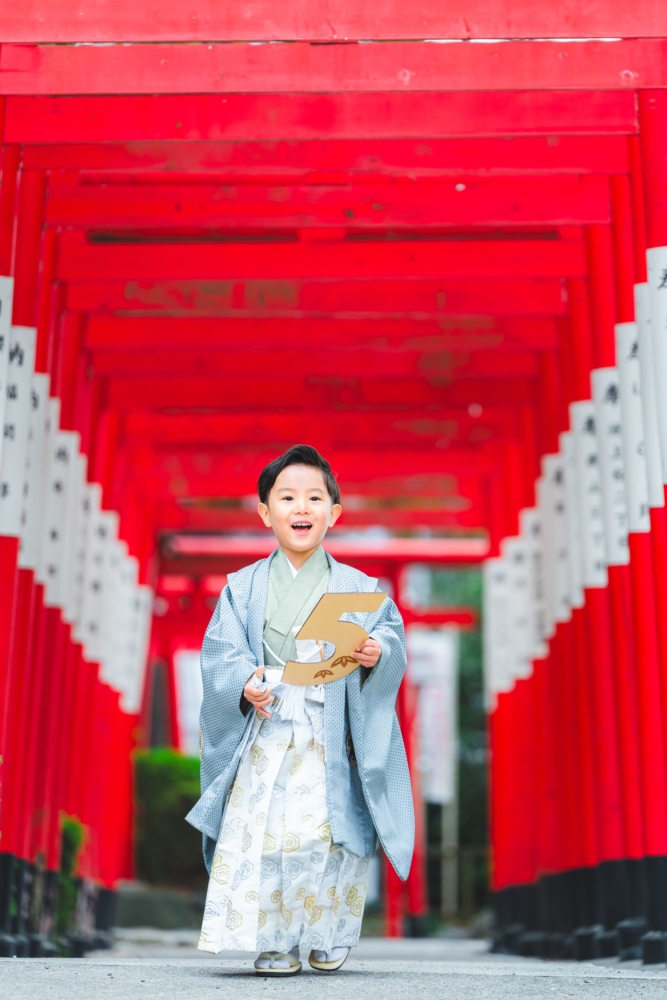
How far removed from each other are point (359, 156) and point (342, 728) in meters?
4.42

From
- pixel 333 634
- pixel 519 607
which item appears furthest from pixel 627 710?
pixel 333 634

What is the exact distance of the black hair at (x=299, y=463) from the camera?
4.70 m

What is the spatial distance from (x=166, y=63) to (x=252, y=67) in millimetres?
422

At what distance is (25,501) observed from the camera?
Answer: 7801mm

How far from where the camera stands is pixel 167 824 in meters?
18.6

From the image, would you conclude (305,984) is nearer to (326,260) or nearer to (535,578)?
(326,260)

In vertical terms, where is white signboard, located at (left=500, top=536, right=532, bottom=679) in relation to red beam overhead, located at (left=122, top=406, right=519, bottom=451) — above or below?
below

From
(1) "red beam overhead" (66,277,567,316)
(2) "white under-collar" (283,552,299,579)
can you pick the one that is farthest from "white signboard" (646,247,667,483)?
(1) "red beam overhead" (66,277,567,316)

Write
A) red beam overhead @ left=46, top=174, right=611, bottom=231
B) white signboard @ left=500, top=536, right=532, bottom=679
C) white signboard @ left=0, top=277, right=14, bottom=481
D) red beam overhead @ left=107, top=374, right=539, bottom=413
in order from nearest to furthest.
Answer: white signboard @ left=0, top=277, right=14, bottom=481, red beam overhead @ left=46, top=174, right=611, bottom=231, red beam overhead @ left=107, top=374, right=539, bottom=413, white signboard @ left=500, top=536, right=532, bottom=679

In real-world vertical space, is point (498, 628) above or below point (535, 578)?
below

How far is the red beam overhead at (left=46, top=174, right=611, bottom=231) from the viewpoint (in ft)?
28.3

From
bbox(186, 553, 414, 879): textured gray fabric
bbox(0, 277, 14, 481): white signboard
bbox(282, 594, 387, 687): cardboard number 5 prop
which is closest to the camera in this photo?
bbox(282, 594, 387, 687): cardboard number 5 prop

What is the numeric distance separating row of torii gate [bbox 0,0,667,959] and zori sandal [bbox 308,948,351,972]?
2.37 m

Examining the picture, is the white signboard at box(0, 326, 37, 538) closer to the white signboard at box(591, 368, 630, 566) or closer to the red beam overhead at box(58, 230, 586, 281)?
the red beam overhead at box(58, 230, 586, 281)
